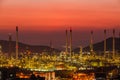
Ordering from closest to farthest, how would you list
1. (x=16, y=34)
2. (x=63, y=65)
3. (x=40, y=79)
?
(x=40, y=79)
(x=63, y=65)
(x=16, y=34)

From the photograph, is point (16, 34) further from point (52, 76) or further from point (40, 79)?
point (40, 79)

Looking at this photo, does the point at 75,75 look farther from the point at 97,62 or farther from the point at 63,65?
the point at 97,62

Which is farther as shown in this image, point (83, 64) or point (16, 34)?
point (16, 34)

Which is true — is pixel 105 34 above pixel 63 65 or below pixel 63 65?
above

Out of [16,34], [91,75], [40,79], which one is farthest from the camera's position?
[16,34]

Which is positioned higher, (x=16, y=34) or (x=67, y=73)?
(x=16, y=34)

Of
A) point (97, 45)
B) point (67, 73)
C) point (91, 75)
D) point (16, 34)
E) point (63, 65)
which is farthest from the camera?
point (97, 45)

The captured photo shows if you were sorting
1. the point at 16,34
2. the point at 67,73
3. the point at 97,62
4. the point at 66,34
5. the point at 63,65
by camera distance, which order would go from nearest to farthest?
the point at 67,73 < the point at 63,65 < the point at 97,62 < the point at 16,34 < the point at 66,34

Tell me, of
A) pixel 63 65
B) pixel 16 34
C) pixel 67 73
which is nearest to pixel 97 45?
pixel 16 34

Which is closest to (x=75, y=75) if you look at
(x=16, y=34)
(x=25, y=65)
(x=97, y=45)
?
(x=25, y=65)
